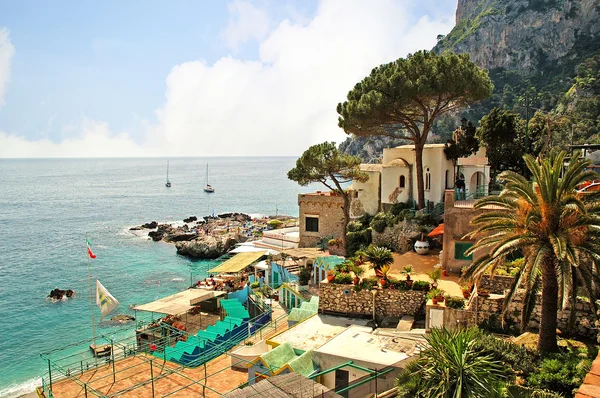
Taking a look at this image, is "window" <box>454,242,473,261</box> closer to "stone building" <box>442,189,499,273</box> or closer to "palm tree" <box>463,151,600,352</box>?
"stone building" <box>442,189,499,273</box>

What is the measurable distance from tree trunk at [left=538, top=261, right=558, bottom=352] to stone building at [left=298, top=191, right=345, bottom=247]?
23586mm

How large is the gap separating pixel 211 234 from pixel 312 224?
26.5 meters

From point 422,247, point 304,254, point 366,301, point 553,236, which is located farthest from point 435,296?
point 304,254

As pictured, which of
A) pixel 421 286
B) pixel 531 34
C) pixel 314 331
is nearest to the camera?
pixel 314 331

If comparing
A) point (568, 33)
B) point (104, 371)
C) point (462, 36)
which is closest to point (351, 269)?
point (104, 371)

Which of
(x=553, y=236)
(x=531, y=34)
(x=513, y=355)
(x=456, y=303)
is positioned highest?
(x=531, y=34)

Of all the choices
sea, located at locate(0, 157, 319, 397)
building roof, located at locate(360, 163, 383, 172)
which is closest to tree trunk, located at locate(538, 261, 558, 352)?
building roof, located at locate(360, 163, 383, 172)

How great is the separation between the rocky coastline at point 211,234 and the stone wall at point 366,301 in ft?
114

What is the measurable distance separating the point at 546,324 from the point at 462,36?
476 feet

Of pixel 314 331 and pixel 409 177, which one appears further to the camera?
pixel 409 177

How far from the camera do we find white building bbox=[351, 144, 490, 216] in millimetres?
29922

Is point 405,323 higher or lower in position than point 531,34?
lower

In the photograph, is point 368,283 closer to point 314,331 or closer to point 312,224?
point 314,331

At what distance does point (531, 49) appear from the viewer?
364ft
